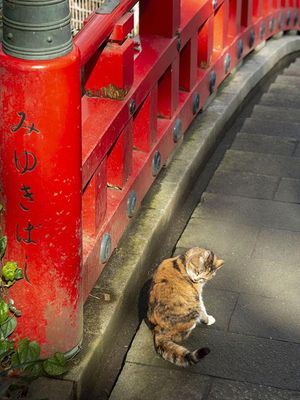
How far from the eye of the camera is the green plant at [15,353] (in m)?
4.23

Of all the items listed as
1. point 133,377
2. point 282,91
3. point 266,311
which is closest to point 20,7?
point 133,377

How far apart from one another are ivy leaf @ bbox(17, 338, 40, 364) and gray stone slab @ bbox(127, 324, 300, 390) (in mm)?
538

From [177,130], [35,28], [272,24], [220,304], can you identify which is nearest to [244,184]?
[177,130]

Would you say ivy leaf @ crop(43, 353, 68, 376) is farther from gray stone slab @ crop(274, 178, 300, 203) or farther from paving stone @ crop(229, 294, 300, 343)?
gray stone slab @ crop(274, 178, 300, 203)

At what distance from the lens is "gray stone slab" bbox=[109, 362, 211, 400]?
4.47 metres

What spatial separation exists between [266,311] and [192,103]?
1954 millimetres

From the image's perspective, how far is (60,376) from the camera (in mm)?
4320

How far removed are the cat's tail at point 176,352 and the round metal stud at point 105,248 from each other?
452 mm

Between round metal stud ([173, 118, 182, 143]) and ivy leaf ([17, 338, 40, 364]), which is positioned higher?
ivy leaf ([17, 338, 40, 364])

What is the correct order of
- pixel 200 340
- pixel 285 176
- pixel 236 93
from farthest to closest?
pixel 236 93, pixel 285 176, pixel 200 340

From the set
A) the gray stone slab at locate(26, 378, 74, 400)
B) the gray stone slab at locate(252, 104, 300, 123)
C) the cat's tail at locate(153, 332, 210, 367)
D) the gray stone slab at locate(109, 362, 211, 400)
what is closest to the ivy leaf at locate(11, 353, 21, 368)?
the gray stone slab at locate(26, 378, 74, 400)

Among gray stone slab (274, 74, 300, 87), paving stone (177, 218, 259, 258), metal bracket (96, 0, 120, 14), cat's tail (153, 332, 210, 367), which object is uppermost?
metal bracket (96, 0, 120, 14)

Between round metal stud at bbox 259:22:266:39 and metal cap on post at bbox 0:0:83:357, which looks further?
round metal stud at bbox 259:22:266:39

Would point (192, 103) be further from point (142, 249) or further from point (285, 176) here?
point (142, 249)
